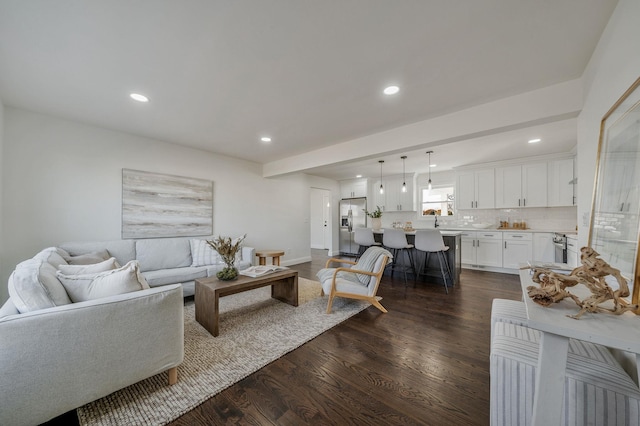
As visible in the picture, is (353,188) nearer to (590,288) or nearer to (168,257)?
(168,257)

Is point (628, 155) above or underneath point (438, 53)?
underneath

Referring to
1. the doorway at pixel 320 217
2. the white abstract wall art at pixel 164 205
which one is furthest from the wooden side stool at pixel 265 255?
the doorway at pixel 320 217

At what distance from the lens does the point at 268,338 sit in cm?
229

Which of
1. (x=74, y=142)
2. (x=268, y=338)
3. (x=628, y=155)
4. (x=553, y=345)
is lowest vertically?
(x=268, y=338)

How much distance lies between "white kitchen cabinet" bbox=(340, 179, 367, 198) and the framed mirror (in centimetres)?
579

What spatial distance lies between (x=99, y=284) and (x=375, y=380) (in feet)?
6.89

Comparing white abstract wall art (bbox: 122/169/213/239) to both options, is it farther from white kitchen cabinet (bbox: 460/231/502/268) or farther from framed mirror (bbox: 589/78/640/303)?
white kitchen cabinet (bbox: 460/231/502/268)

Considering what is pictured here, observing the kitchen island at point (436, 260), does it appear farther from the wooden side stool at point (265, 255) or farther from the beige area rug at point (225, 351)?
the wooden side stool at point (265, 255)

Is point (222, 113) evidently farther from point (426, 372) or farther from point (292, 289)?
point (426, 372)

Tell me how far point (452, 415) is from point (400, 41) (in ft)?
8.19

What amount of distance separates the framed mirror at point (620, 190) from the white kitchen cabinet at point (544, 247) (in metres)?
3.78

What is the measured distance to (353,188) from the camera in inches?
299

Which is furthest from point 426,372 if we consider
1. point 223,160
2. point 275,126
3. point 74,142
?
point 74,142

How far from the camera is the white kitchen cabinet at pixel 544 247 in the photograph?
443 centimetres
